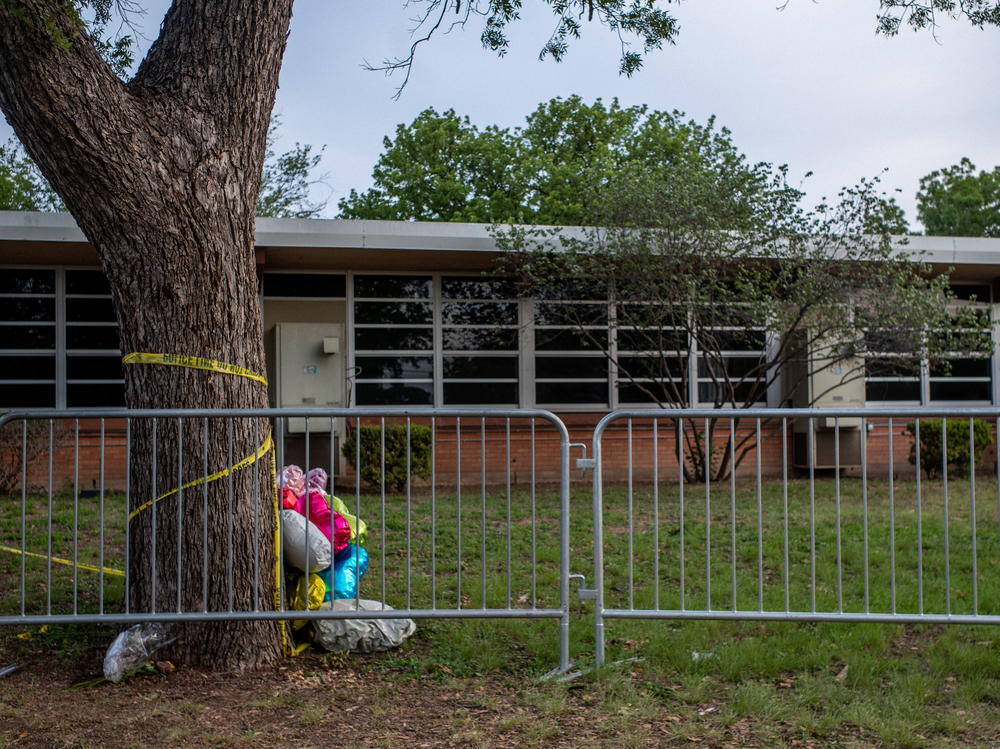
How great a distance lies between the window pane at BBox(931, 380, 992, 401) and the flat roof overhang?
7.69 ft

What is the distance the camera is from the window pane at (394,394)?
13.5 metres

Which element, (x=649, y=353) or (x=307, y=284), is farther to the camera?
(x=307, y=284)

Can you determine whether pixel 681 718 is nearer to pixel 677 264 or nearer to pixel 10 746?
pixel 10 746

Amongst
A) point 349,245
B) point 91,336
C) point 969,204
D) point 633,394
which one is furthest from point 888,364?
point 969,204

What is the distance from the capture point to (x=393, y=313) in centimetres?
1364

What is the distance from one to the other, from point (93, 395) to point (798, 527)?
961 centimetres

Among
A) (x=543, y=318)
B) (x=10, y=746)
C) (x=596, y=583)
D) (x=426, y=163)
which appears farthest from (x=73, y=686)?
(x=426, y=163)

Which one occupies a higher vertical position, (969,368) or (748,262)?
(748,262)

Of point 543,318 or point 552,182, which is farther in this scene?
point 552,182

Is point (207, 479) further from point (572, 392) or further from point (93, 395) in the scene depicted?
point (572, 392)

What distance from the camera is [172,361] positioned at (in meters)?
4.71

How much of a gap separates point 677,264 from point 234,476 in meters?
7.77

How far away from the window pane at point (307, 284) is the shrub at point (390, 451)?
257cm

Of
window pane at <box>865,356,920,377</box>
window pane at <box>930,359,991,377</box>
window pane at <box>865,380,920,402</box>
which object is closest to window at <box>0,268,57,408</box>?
window pane at <box>865,356,920,377</box>
